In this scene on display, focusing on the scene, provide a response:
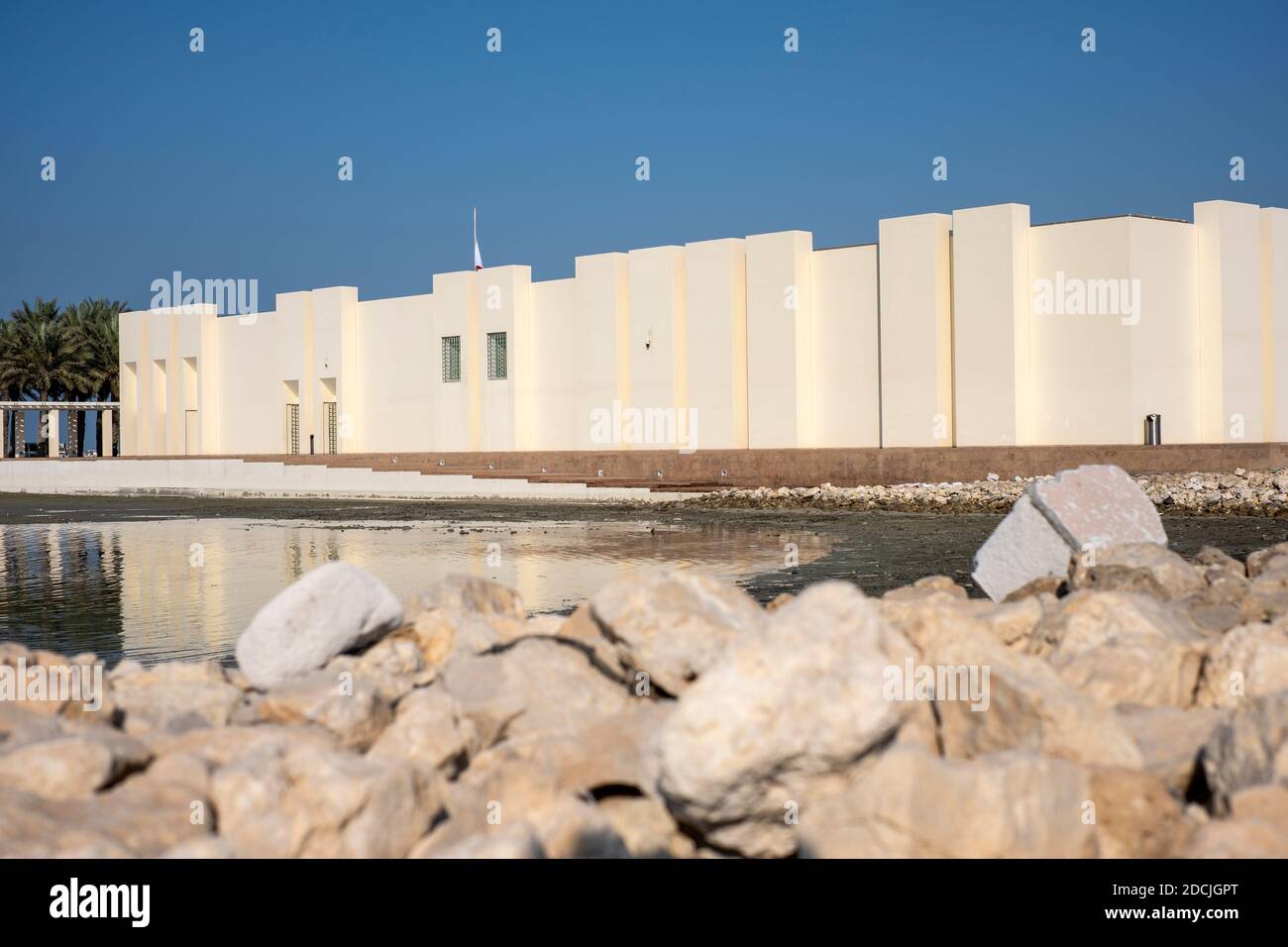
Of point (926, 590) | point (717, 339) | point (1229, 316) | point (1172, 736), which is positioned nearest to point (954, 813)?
point (1172, 736)

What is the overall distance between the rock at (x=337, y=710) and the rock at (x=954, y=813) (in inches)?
75.7

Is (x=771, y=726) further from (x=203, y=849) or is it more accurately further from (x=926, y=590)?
(x=926, y=590)

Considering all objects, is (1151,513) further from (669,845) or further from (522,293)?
(522,293)

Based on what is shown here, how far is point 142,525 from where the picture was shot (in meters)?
22.9

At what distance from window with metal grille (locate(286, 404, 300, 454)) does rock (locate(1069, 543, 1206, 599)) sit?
38536mm

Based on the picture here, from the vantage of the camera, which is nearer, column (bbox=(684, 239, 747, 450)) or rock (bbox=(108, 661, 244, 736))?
rock (bbox=(108, 661, 244, 736))

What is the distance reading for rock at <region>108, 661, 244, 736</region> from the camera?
5000mm

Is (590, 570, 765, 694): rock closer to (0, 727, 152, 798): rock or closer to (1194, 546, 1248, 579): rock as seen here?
(0, 727, 152, 798): rock

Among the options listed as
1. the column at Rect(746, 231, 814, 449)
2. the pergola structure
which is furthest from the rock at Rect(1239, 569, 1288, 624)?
the pergola structure

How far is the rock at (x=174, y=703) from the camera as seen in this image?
16.4 feet

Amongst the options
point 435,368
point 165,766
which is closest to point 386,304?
point 435,368

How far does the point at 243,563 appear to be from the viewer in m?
14.7

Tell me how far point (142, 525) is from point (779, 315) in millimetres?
16213

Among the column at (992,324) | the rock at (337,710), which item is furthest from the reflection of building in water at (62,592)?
the column at (992,324)
